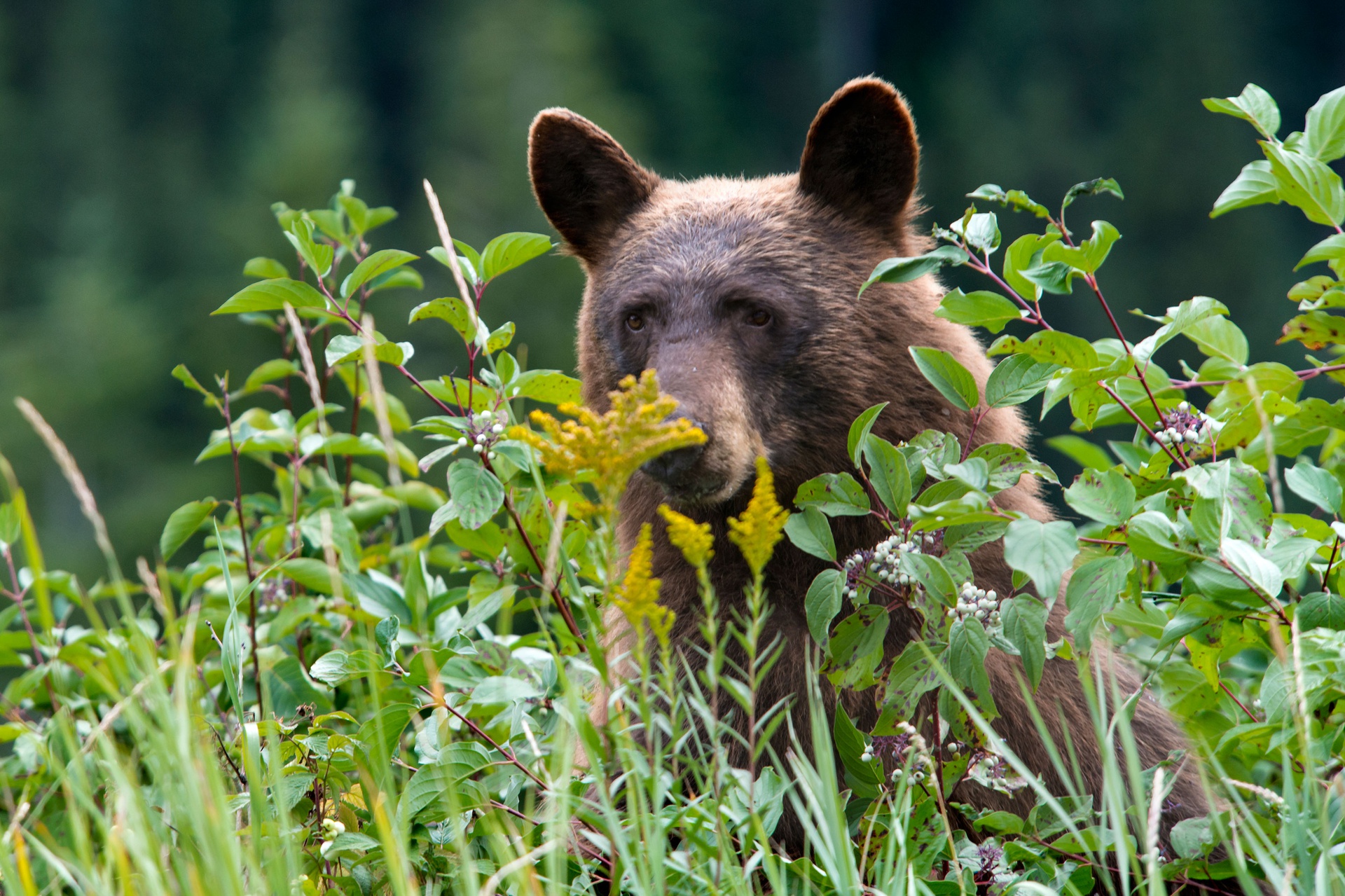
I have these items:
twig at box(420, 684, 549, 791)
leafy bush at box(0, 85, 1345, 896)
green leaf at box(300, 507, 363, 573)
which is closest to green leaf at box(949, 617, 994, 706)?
leafy bush at box(0, 85, 1345, 896)

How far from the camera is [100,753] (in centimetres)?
275

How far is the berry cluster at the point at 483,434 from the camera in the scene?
2217 mm

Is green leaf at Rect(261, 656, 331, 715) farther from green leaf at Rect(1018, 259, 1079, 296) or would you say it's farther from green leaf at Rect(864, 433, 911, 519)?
green leaf at Rect(1018, 259, 1079, 296)

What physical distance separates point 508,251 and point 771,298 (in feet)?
2.03

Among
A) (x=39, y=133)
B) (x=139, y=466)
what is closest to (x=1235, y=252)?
(x=139, y=466)

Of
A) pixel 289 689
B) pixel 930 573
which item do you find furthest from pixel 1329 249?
pixel 289 689

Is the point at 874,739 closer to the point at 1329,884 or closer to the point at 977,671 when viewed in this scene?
the point at 977,671

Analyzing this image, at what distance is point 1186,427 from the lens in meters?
2.19

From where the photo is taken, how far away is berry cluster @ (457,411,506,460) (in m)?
2.22

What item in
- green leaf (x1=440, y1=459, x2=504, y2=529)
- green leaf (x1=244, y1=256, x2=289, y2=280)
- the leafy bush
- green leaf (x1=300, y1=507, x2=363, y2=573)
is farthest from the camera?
green leaf (x1=244, y1=256, x2=289, y2=280)

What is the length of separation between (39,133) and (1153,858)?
1350 inches

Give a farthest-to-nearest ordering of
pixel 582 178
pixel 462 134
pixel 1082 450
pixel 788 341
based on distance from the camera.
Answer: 1. pixel 462 134
2. pixel 582 178
3. pixel 1082 450
4. pixel 788 341

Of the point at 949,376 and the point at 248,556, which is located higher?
the point at 949,376

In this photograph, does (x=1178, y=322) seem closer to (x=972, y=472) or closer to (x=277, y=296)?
(x=972, y=472)
